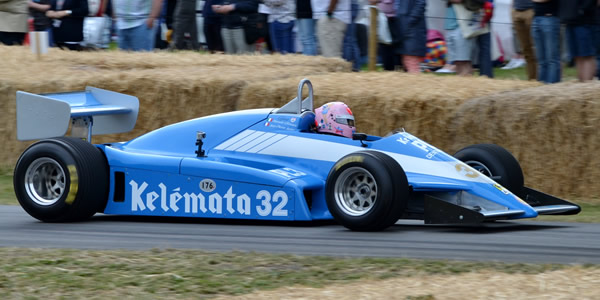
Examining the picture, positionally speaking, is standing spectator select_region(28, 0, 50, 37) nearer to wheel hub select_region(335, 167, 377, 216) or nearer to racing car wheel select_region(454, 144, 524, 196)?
racing car wheel select_region(454, 144, 524, 196)

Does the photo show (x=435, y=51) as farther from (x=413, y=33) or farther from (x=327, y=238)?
(x=327, y=238)

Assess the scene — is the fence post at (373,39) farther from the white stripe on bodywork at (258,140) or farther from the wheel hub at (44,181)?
the wheel hub at (44,181)

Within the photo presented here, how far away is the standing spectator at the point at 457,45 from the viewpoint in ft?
39.5

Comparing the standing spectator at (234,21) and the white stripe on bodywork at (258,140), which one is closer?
the white stripe on bodywork at (258,140)

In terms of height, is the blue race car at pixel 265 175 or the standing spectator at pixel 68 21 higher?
the standing spectator at pixel 68 21

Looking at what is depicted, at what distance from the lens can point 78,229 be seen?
7.75 meters

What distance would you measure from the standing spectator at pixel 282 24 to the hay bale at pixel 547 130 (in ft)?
15.6

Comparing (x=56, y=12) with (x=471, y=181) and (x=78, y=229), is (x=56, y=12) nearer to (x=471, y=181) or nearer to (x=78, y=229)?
(x=78, y=229)

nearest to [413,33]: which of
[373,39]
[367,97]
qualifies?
[373,39]

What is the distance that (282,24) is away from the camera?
46.8ft

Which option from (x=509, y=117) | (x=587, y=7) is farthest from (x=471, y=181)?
(x=587, y=7)

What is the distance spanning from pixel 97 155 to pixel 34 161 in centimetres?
50

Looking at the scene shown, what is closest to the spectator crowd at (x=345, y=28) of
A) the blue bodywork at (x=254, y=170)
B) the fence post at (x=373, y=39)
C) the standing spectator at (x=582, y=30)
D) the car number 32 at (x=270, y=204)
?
the standing spectator at (x=582, y=30)

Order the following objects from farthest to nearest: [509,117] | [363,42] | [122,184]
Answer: [363,42] → [509,117] → [122,184]
